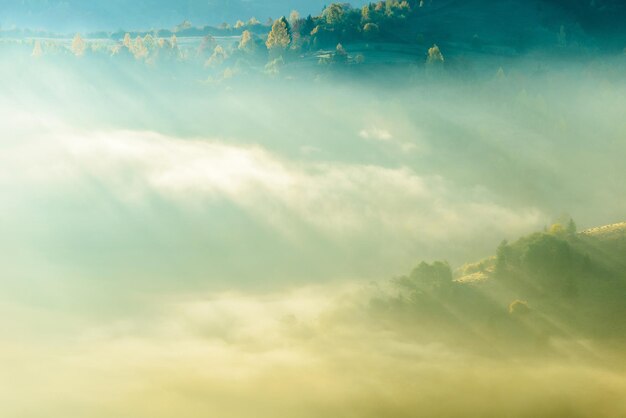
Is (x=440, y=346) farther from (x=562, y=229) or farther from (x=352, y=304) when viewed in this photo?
(x=562, y=229)

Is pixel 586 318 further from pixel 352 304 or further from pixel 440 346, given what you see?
pixel 352 304

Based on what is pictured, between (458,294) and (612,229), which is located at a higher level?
(612,229)

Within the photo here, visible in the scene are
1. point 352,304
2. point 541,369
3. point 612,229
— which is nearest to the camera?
point 541,369

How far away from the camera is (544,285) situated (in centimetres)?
15375

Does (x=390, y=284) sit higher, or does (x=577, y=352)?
(x=390, y=284)

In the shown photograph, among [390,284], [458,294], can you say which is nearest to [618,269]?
[458,294]

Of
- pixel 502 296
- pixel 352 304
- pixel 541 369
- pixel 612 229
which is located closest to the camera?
pixel 541 369

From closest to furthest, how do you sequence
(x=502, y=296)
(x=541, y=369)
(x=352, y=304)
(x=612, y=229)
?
(x=541, y=369)
(x=502, y=296)
(x=352, y=304)
(x=612, y=229)

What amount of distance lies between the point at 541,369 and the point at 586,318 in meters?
17.6

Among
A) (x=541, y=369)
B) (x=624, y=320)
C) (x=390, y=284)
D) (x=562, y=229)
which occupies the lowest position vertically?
(x=541, y=369)

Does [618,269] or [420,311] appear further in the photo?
[618,269]

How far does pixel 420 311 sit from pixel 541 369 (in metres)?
22.2

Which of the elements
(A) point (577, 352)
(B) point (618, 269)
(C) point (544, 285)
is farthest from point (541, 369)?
(B) point (618, 269)

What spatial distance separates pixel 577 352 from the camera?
477 feet
